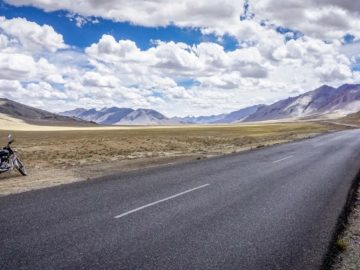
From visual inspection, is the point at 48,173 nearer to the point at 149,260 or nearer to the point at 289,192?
the point at 289,192

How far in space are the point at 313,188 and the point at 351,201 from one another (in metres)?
1.67

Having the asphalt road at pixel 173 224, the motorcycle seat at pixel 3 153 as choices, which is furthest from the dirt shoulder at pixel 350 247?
the motorcycle seat at pixel 3 153

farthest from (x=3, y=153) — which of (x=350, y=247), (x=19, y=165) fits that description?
(x=350, y=247)

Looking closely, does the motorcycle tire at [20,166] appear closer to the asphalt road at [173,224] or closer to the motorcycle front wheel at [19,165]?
the motorcycle front wheel at [19,165]

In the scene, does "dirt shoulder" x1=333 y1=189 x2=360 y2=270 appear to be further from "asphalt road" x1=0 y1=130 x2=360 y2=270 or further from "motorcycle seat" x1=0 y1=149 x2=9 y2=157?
"motorcycle seat" x1=0 y1=149 x2=9 y2=157

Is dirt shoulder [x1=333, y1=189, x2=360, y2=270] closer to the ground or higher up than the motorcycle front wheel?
A: closer to the ground

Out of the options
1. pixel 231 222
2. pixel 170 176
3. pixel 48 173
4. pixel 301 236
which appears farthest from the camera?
pixel 48 173

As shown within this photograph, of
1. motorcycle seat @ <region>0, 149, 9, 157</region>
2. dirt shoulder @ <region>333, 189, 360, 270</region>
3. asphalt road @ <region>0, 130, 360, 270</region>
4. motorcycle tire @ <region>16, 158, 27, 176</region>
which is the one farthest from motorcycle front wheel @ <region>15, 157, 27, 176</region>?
dirt shoulder @ <region>333, 189, 360, 270</region>

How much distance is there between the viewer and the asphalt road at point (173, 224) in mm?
6426

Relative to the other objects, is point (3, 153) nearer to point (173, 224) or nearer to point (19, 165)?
point (19, 165)

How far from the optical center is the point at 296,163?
66.5 feet

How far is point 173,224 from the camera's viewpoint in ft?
27.6

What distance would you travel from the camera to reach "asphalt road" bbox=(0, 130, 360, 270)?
6426 millimetres

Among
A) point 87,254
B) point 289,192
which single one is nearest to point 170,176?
point 289,192
